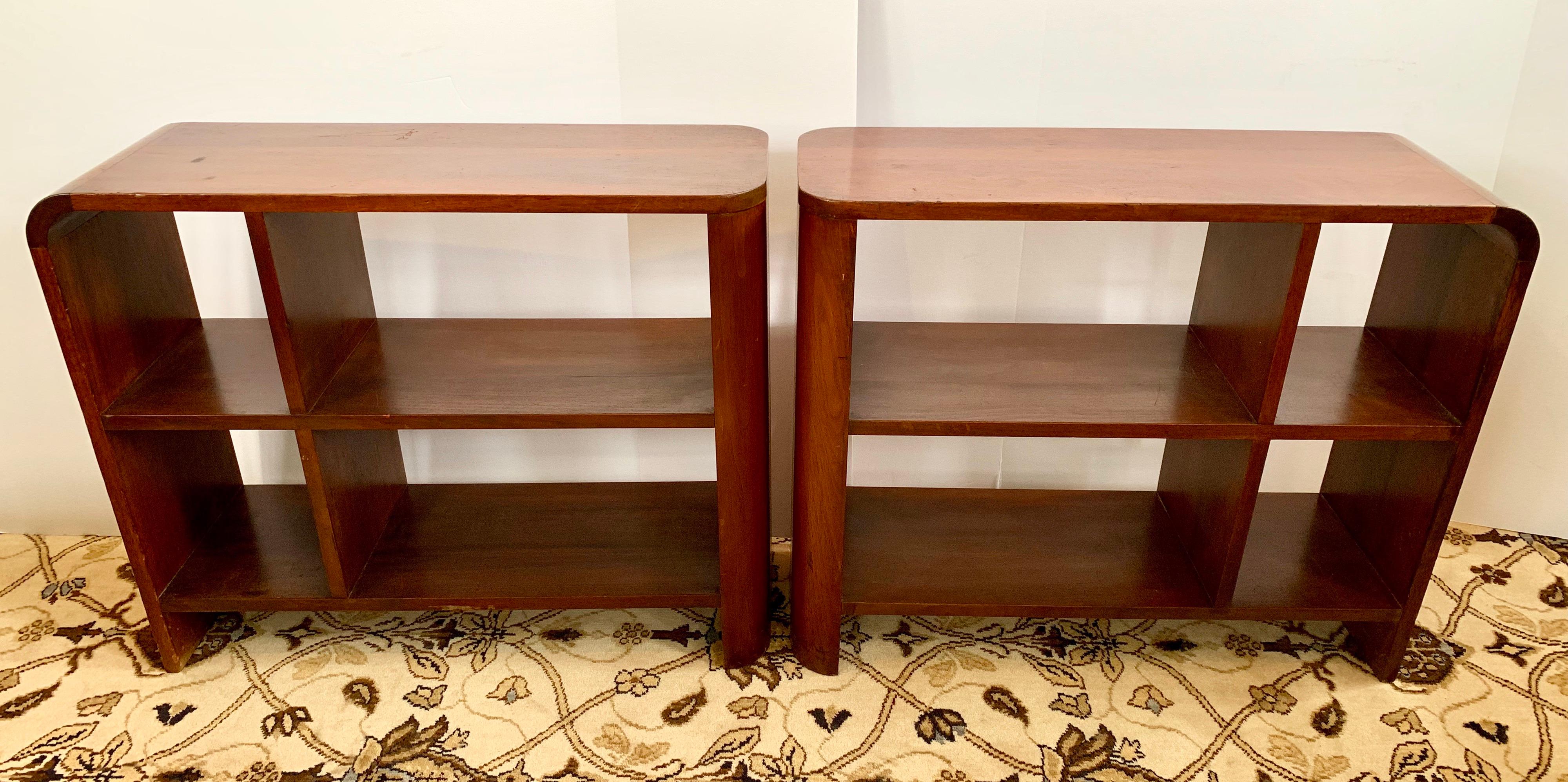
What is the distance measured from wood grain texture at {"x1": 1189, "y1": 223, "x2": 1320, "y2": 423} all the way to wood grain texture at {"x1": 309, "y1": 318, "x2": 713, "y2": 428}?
0.80 metres

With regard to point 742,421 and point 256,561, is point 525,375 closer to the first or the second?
point 742,421

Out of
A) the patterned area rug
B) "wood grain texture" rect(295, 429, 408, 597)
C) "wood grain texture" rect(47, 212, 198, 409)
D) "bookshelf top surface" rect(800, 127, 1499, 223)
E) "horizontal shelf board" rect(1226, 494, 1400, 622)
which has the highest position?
"bookshelf top surface" rect(800, 127, 1499, 223)

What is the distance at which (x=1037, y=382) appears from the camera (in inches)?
68.7

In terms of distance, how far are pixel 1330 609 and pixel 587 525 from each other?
1.27 meters

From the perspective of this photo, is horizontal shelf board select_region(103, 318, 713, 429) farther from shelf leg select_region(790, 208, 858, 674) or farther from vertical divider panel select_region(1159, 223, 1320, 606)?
vertical divider panel select_region(1159, 223, 1320, 606)

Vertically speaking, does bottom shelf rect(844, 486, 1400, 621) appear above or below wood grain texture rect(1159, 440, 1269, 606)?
below

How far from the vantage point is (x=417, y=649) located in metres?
1.91

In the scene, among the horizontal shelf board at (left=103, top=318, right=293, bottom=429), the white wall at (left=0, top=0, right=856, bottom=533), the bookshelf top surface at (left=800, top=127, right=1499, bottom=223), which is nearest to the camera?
the bookshelf top surface at (left=800, top=127, right=1499, bottom=223)

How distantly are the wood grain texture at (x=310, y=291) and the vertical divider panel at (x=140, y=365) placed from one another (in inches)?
9.1

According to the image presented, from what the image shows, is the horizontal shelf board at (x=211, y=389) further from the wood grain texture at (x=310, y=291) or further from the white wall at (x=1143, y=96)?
the white wall at (x=1143, y=96)

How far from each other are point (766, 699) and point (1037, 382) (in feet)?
2.21

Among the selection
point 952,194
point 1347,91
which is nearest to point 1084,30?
point 1347,91

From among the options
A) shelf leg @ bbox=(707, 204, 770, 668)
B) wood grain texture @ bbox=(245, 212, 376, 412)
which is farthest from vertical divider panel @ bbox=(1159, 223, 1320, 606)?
wood grain texture @ bbox=(245, 212, 376, 412)

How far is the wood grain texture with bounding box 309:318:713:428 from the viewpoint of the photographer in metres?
1.64
